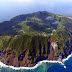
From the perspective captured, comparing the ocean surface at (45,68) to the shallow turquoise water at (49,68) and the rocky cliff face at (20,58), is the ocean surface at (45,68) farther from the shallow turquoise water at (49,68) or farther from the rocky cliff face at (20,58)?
the rocky cliff face at (20,58)

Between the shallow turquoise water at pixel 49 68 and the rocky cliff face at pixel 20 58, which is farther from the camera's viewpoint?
the rocky cliff face at pixel 20 58

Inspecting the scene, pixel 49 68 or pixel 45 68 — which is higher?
pixel 49 68

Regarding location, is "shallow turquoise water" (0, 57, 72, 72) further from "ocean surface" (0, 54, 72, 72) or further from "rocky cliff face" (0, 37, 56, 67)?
"rocky cliff face" (0, 37, 56, 67)

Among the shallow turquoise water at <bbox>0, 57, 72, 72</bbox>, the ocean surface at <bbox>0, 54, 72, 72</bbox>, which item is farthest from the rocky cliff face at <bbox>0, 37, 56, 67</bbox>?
the shallow turquoise water at <bbox>0, 57, 72, 72</bbox>

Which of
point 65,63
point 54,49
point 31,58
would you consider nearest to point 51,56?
point 54,49

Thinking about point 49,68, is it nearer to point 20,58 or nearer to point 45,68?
point 45,68

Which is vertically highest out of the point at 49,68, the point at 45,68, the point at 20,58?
the point at 20,58

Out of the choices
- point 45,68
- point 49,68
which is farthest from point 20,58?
point 49,68

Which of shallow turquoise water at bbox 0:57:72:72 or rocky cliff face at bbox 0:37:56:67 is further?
rocky cliff face at bbox 0:37:56:67

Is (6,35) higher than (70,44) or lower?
higher

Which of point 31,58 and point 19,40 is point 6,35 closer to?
point 19,40

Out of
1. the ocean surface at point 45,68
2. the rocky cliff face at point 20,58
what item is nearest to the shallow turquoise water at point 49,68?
the ocean surface at point 45,68
